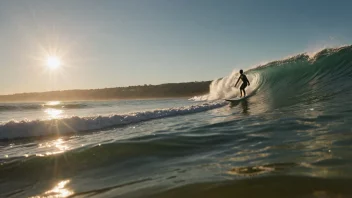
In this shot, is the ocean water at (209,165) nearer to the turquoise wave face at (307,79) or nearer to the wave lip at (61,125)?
the turquoise wave face at (307,79)

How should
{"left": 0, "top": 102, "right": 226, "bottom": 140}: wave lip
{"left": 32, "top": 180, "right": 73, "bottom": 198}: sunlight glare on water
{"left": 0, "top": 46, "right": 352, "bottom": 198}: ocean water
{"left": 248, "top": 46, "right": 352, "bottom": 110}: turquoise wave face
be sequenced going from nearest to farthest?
{"left": 0, "top": 46, "right": 352, "bottom": 198}: ocean water, {"left": 32, "top": 180, "right": 73, "bottom": 198}: sunlight glare on water, {"left": 0, "top": 102, "right": 226, "bottom": 140}: wave lip, {"left": 248, "top": 46, "right": 352, "bottom": 110}: turquoise wave face

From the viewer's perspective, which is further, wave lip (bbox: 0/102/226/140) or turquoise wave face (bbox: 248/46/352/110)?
turquoise wave face (bbox: 248/46/352/110)

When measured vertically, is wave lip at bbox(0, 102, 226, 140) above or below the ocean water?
above

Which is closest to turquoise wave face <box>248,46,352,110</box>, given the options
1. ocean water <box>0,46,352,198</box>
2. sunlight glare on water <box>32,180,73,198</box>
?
ocean water <box>0,46,352,198</box>

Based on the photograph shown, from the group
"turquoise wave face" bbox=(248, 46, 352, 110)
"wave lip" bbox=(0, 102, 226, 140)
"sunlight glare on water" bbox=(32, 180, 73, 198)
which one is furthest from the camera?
"turquoise wave face" bbox=(248, 46, 352, 110)

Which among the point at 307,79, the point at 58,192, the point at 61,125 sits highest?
the point at 307,79

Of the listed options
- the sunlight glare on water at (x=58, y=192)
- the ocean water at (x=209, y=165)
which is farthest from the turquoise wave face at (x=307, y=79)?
the sunlight glare on water at (x=58, y=192)

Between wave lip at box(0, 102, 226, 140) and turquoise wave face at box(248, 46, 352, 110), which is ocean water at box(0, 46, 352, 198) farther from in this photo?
wave lip at box(0, 102, 226, 140)

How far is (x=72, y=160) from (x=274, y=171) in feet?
11.3

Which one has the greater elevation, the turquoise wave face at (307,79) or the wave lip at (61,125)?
the turquoise wave face at (307,79)

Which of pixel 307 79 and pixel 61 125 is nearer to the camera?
pixel 61 125

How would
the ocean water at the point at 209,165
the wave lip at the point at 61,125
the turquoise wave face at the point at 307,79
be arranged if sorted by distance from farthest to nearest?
1. the turquoise wave face at the point at 307,79
2. the wave lip at the point at 61,125
3. the ocean water at the point at 209,165

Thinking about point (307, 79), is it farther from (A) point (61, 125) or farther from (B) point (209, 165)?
(B) point (209, 165)

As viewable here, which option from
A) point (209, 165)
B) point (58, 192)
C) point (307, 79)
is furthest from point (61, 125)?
point (307, 79)
